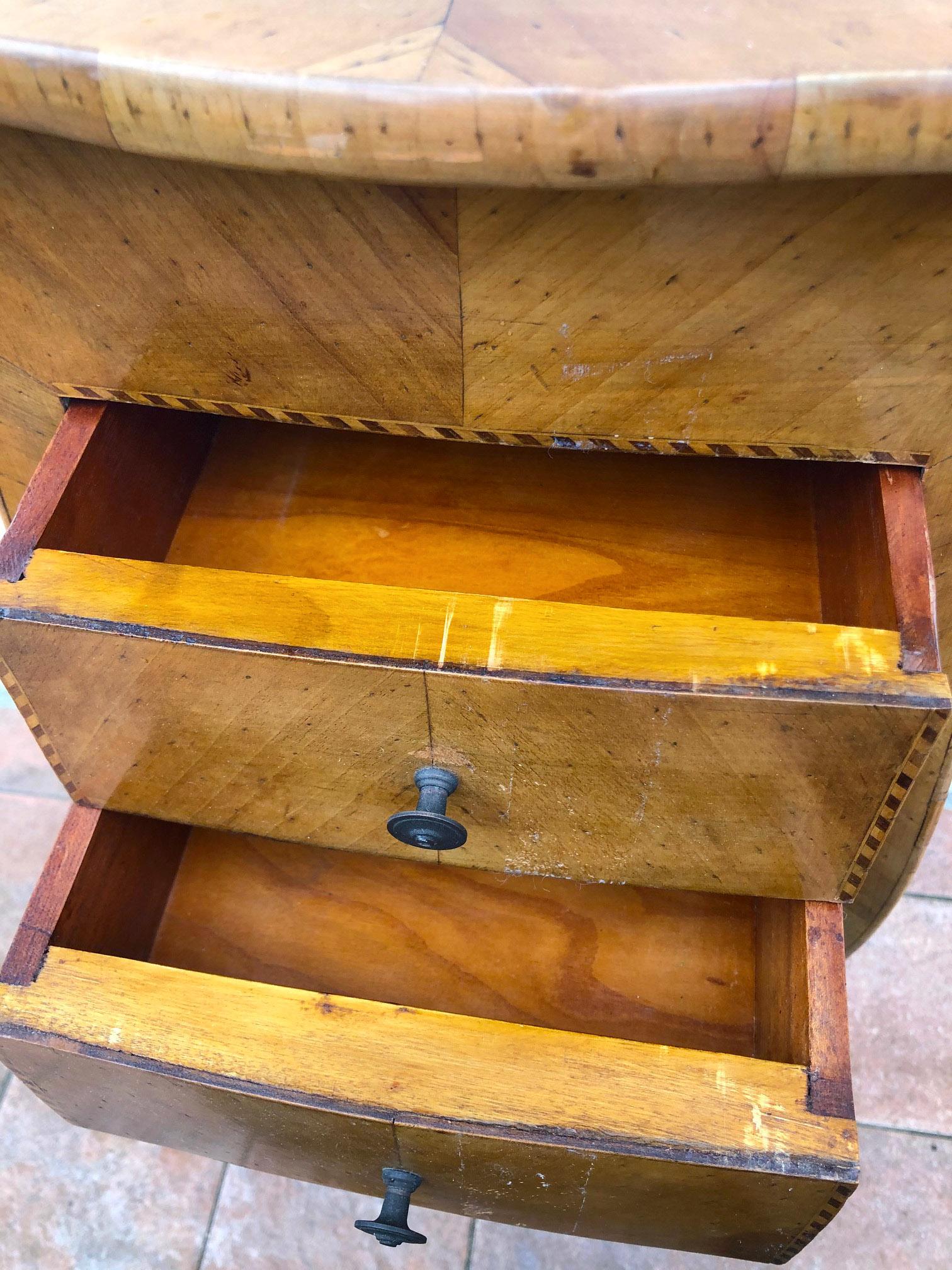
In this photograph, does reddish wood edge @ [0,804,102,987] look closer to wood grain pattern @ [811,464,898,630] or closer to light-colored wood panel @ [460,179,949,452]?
light-colored wood panel @ [460,179,949,452]

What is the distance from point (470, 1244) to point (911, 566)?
0.61m

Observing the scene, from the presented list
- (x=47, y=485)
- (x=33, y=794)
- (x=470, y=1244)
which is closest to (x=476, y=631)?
(x=47, y=485)

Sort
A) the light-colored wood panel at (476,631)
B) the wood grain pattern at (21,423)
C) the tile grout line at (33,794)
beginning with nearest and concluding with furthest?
1. the light-colored wood panel at (476,631)
2. the wood grain pattern at (21,423)
3. the tile grout line at (33,794)

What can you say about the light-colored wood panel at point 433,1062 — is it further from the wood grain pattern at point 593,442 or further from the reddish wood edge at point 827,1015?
the wood grain pattern at point 593,442

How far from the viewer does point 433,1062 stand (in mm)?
472

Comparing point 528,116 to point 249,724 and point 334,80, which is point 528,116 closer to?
point 334,80

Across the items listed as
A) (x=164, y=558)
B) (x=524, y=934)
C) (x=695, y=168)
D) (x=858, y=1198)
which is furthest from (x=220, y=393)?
(x=858, y=1198)

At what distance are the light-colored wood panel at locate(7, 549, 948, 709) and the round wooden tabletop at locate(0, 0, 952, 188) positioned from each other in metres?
0.18

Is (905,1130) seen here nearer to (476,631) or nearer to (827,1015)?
(827,1015)

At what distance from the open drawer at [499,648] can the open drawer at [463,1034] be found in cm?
9

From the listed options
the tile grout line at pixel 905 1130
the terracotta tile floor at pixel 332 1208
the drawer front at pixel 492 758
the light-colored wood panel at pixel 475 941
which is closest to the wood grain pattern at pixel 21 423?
the drawer front at pixel 492 758

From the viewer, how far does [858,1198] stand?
782 mm

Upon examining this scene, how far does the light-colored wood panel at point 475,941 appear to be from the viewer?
0.60 m

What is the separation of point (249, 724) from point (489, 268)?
24 cm
